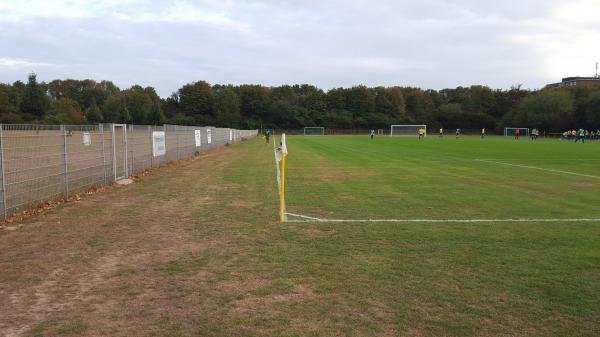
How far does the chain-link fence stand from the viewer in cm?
940

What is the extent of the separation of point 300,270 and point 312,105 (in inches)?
4892

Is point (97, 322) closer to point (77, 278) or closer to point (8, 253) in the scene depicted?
point (77, 278)

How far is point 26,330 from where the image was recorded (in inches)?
154

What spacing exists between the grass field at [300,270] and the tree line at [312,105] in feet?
328

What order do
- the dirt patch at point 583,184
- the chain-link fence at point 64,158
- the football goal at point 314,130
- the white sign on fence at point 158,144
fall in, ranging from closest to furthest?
the chain-link fence at point 64,158 < the dirt patch at point 583,184 < the white sign on fence at point 158,144 < the football goal at point 314,130

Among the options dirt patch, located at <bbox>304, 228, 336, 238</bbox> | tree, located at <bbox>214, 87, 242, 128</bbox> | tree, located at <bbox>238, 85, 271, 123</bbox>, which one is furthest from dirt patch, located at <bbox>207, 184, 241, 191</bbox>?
tree, located at <bbox>238, 85, 271, 123</bbox>

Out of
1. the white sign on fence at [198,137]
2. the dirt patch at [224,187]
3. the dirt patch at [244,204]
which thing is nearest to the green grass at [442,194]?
the dirt patch at [244,204]

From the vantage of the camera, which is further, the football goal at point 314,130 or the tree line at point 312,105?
the football goal at point 314,130

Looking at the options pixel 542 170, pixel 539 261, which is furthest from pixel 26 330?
pixel 542 170

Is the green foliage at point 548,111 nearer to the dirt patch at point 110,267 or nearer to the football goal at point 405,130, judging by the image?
the football goal at point 405,130

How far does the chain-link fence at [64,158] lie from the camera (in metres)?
9.40

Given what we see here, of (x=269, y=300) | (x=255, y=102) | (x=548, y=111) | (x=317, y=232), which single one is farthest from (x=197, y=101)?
(x=269, y=300)

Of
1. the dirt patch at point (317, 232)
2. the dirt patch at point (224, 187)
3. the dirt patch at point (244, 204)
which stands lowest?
the dirt patch at point (317, 232)

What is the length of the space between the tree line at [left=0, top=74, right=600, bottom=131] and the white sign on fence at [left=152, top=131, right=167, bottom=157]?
85.5 m
